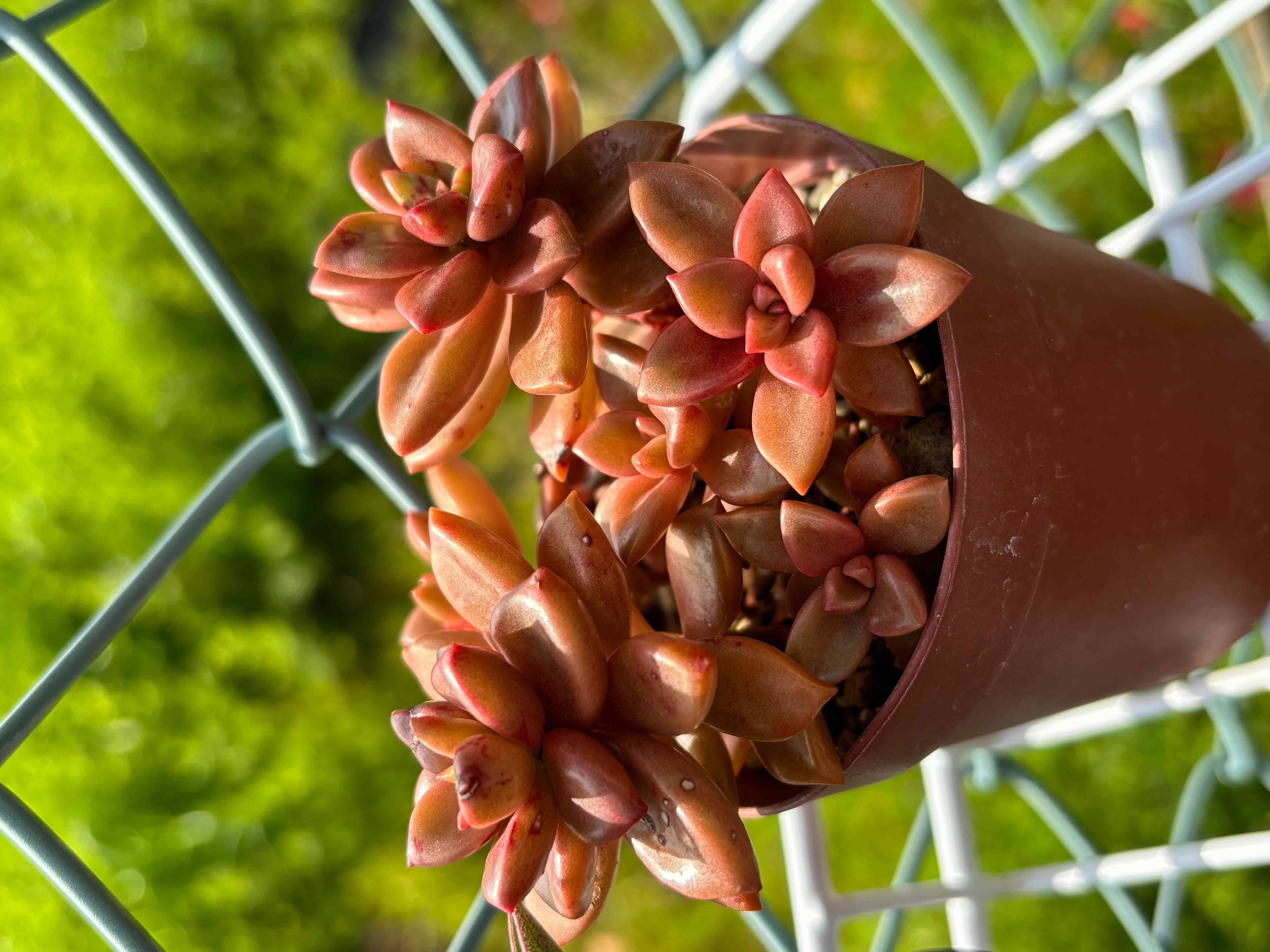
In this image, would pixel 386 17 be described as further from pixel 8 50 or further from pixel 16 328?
pixel 8 50

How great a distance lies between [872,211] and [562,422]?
155 millimetres

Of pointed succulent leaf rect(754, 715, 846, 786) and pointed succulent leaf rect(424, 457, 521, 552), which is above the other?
pointed succulent leaf rect(424, 457, 521, 552)

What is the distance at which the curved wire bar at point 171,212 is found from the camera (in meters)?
0.47

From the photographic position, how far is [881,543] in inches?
14.7

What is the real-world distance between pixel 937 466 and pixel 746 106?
1.36m

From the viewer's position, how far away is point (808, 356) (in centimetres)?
33

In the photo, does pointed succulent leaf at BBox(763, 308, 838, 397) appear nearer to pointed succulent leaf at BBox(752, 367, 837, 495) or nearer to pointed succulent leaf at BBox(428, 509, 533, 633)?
pointed succulent leaf at BBox(752, 367, 837, 495)

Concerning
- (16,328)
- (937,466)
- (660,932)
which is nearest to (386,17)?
(16,328)

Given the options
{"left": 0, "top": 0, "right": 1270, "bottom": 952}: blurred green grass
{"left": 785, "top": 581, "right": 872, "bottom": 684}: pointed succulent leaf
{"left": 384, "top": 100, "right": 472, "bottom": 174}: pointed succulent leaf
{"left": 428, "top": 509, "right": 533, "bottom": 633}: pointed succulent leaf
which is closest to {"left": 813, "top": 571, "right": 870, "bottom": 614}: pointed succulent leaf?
{"left": 785, "top": 581, "right": 872, "bottom": 684}: pointed succulent leaf

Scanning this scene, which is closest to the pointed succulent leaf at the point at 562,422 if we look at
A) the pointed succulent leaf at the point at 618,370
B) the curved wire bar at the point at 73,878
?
the pointed succulent leaf at the point at 618,370

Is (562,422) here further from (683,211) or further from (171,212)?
(171,212)

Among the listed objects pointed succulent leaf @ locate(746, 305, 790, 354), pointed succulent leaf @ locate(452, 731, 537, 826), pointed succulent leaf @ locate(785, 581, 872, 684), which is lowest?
pointed succulent leaf @ locate(785, 581, 872, 684)

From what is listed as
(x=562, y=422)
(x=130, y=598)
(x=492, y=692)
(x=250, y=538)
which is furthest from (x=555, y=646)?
(x=250, y=538)

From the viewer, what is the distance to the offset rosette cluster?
32 centimetres
